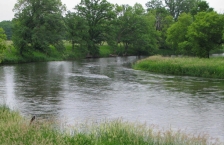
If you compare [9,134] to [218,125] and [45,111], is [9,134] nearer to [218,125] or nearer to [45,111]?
[45,111]

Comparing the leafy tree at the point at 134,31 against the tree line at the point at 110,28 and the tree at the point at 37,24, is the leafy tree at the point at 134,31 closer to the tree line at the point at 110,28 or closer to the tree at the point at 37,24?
the tree line at the point at 110,28

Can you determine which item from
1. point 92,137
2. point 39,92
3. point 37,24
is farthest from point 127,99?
point 37,24

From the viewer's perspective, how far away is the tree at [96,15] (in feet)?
290

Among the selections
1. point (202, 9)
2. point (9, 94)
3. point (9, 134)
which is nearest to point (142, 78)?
point (9, 94)

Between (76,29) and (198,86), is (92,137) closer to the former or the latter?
(198,86)

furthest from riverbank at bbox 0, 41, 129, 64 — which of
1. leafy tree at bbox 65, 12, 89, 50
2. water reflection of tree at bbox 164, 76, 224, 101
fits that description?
water reflection of tree at bbox 164, 76, 224, 101

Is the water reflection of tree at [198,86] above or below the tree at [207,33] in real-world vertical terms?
below

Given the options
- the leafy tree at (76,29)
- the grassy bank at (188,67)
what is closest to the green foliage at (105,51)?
the leafy tree at (76,29)

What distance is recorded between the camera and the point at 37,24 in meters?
65.5

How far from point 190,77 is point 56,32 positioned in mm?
36132

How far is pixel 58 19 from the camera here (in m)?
66.4

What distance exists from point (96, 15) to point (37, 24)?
27692 millimetres

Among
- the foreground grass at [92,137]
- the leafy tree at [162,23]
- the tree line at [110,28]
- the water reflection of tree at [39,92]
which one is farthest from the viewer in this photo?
the leafy tree at [162,23]

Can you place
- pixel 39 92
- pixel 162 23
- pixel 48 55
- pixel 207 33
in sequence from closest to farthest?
1. pixel 39 92
2. pixel 207 33
3. pixel 48 55
4. pixel 162 23
